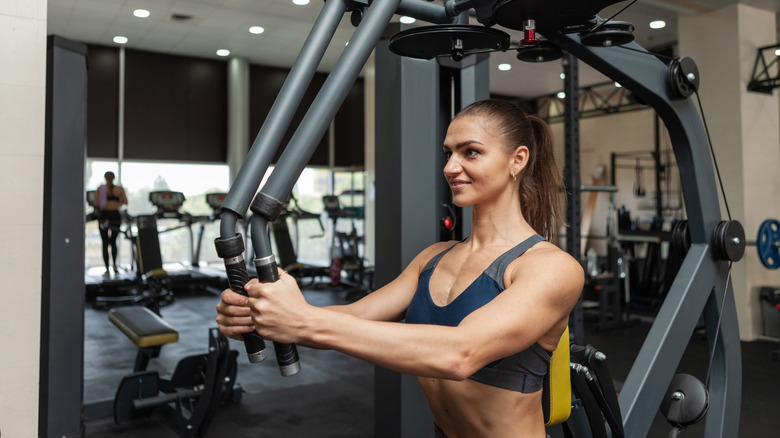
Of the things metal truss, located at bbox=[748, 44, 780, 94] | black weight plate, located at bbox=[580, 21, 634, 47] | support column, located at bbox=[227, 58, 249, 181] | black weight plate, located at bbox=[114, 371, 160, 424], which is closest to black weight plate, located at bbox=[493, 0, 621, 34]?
black weight plate, located at bbox=[580, 21, 634, 47]

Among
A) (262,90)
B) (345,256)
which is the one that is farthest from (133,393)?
(262,90)

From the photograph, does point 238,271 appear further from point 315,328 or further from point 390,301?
point 390,301

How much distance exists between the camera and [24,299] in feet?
7.72

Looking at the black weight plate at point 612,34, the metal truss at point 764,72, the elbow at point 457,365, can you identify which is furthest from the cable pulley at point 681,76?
the metal truss at point 764,72

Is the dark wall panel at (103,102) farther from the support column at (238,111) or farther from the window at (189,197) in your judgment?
the support column at (238,111)

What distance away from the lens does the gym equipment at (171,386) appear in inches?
118

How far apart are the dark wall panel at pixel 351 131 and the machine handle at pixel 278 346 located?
395 inches

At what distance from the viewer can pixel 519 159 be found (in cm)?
122

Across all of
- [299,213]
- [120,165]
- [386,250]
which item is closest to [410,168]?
[386,250]

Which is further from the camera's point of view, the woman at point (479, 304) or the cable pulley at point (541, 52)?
the cable pulley at point (541, 52)

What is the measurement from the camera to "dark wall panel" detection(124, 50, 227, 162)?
934cm

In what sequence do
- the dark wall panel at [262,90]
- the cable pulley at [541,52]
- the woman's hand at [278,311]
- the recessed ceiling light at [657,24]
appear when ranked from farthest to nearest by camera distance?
1. the dark wall panel at [262,90]
2. the recessed ceiling light at [657,24]
3. the cable pulley at [541,52]
4. the woman's hand at [278,311]

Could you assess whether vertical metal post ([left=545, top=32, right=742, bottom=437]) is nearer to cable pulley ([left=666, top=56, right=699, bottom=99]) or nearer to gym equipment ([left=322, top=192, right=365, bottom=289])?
cable pulley ([left=666, top=56, right=699, bottom=99])

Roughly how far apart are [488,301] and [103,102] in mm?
9398
